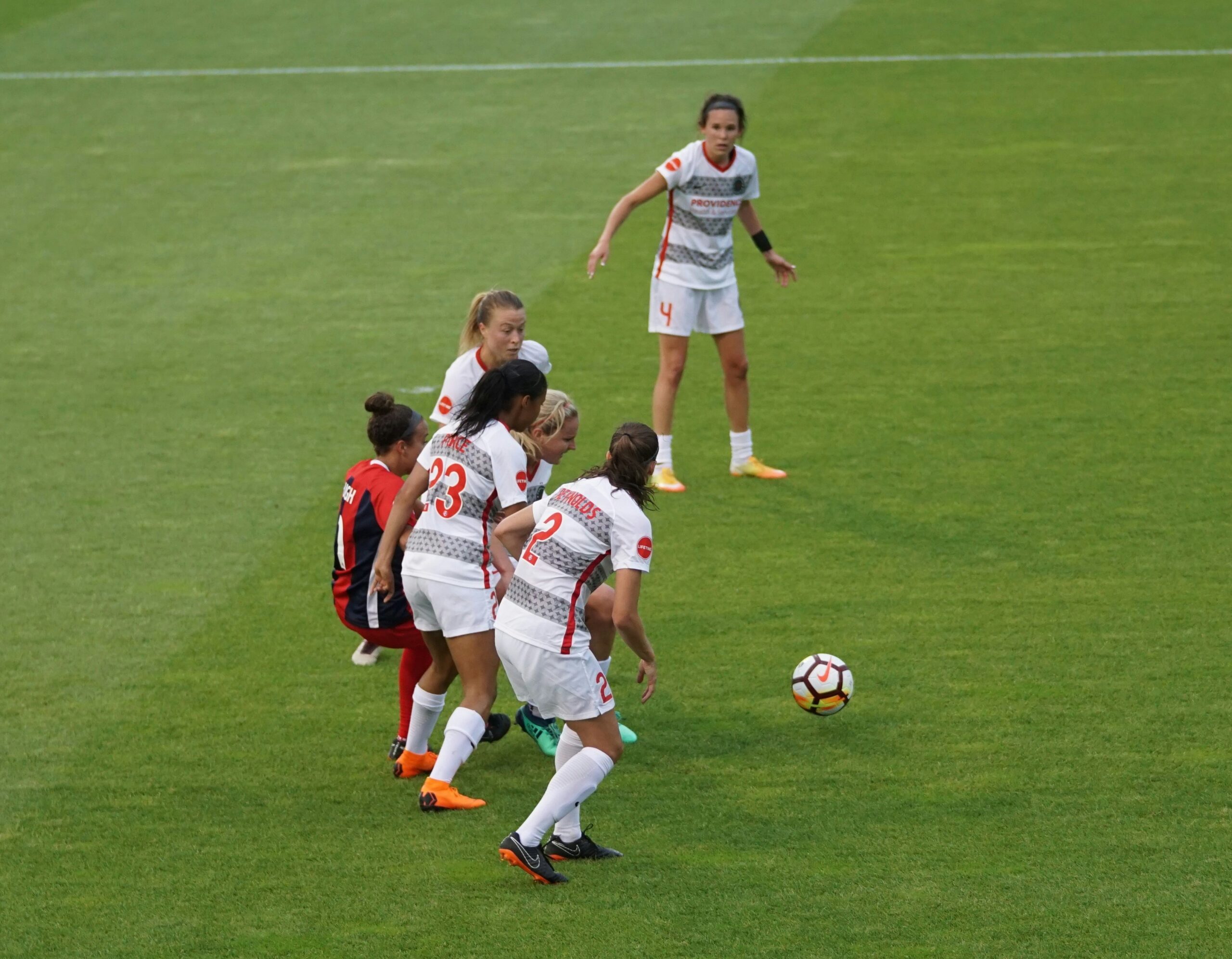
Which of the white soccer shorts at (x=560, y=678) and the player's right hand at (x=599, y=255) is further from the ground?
the player's right hand at (x=599, y=255)

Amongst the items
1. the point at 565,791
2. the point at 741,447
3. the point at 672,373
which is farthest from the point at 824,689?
the point at 672,373

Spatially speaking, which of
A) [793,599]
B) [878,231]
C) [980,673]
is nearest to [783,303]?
[878,231]

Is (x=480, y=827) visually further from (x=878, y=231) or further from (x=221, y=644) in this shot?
(x=878, y=231)

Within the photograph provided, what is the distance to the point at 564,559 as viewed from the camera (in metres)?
Result: 5.64

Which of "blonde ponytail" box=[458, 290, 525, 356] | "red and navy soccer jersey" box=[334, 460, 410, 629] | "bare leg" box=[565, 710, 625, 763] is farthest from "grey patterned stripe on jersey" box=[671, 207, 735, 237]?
"bare leg" box=[565, 710, 625, 763]

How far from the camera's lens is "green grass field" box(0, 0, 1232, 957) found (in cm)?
561

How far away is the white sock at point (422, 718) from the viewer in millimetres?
6445

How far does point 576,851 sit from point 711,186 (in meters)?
4.98

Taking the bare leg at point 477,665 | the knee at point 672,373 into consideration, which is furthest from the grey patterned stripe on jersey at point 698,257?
the bare leg at point 477,665

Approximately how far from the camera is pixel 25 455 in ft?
33.6

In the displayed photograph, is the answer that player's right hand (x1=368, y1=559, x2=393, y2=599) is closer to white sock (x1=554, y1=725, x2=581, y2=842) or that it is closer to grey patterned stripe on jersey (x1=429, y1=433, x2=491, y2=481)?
grey patterned stripe on jersey (x1=429, y1=433, x2=491, y2=481)

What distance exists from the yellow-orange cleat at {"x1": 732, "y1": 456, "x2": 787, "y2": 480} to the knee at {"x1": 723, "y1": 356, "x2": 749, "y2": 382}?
526mm

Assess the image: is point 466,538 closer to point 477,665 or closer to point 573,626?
point 477,665

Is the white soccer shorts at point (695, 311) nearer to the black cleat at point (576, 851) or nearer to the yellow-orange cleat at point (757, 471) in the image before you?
the yellow-orange cleat at point (757, 471)
